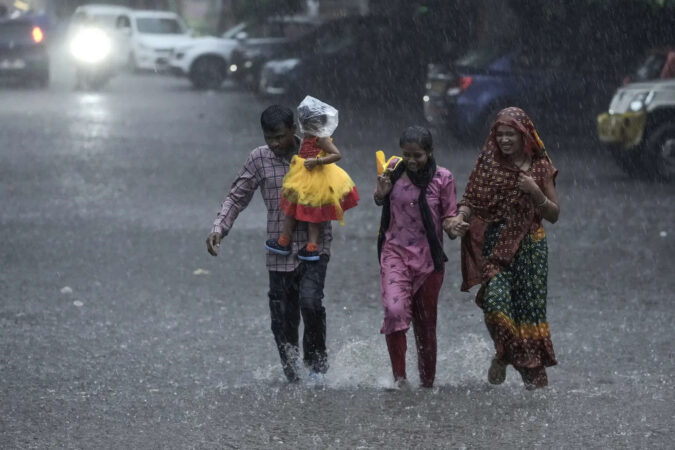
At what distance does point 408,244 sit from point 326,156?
1.85 feet

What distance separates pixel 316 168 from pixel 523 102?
1243 centimetres

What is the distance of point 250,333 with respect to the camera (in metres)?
7.66

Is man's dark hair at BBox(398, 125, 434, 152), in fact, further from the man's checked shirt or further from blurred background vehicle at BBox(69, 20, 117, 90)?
blurred background vehicle at BBox(69, 20, 117, 90)

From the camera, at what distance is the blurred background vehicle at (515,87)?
59.0ft

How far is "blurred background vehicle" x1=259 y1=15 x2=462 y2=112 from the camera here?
25.8 metres

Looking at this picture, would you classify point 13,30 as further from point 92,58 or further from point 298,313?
point 298,313

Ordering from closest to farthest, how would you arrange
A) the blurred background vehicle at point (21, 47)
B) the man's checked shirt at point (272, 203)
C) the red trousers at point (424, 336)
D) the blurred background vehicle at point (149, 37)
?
the red trousers at point (424, 336)
the man's checked shirt at point (272, 203)
the blurred background vehicle at point (21, 47)
the blurred background vehicle at point (149, 37)

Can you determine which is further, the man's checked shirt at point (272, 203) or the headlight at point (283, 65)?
the headlight at point (283, 65)

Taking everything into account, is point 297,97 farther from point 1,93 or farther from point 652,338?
point 652,338

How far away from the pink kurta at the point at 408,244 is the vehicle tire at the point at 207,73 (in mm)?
25585

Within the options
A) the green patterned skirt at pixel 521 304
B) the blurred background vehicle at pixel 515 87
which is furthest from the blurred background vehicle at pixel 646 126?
the green patterned skirt at pixel 521 304

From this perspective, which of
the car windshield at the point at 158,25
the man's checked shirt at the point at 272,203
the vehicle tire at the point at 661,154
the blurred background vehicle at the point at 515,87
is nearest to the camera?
the man's checked shirt at the point at 272,203

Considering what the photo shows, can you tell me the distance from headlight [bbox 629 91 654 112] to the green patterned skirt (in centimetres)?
876

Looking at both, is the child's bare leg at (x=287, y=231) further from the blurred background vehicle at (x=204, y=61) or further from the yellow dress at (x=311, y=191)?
the blurred background vehicle at (x=204, y=61)
